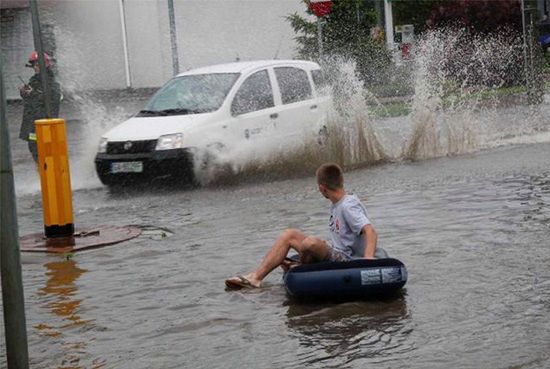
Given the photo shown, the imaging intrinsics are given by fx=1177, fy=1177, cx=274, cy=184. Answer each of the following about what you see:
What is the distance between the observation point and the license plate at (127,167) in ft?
52.6

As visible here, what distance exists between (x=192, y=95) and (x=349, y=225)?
344 inches

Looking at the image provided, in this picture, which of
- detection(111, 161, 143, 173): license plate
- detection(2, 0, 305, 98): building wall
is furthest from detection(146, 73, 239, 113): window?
detection(2, 0, 305, 98): building wall

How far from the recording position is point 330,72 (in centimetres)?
2294

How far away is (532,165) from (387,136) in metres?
4.92

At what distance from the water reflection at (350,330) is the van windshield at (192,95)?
8439 millimetres

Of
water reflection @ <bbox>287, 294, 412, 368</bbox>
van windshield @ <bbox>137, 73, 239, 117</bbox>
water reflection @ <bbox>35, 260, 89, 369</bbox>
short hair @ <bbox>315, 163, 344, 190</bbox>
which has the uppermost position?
van windshield @ <bbox>137, 73, 239, 117</bbox>

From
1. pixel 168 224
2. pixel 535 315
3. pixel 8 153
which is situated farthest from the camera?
pixel 168 224

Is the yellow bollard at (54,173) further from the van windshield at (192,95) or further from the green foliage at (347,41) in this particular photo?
the green foliage at (347,41)

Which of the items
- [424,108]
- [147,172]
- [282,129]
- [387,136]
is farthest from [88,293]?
[387,136]

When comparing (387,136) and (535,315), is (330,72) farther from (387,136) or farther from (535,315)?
(535,315)

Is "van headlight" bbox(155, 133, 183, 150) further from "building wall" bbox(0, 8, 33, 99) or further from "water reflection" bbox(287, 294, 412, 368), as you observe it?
"building wall" bbox(0, 8, 33, 99)

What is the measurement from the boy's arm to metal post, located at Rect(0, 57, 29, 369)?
2.91m

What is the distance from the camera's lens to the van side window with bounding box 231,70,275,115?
1689cm

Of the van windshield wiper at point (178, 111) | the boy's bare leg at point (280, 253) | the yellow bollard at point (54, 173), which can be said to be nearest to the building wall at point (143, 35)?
the van windshield wiper at point (178, 111)
